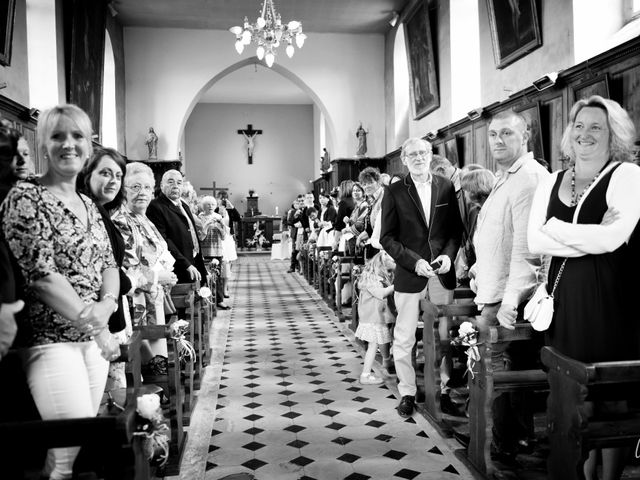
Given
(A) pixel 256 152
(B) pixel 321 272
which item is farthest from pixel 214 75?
(A) pixel 256 152

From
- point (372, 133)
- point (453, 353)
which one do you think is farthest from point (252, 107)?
point (453, 353)

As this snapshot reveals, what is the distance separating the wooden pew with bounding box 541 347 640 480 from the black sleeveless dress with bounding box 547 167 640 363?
0.14 meters

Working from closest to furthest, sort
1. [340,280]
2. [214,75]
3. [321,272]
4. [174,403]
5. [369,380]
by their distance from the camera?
[174,403]
[369,380]
[340,280]
[321,272]
[214,75]

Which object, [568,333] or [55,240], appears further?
[568,333]

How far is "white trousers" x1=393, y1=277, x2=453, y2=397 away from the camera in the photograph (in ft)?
13.8

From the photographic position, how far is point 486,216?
10.6 ft

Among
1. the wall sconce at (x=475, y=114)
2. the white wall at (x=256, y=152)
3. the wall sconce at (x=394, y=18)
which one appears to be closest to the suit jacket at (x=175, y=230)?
the wall sconce at (x=475, y=114)

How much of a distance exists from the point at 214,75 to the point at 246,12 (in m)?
2.18

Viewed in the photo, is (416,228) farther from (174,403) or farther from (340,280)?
(340,280)

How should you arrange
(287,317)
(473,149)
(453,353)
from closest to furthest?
(453,353) < (287,317) < (473,149)

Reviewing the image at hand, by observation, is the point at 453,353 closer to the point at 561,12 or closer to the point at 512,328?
the point at 512,328

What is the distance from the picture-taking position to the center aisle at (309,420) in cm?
342

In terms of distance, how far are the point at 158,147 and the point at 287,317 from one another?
8687 mm

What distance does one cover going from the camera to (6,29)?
25.1ft
